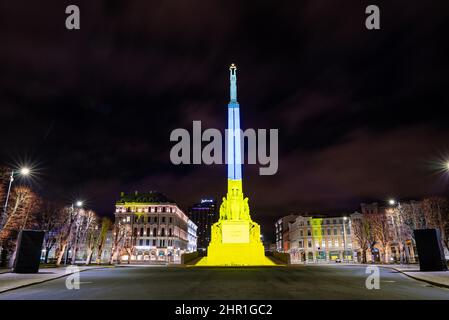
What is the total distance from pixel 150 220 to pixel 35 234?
76.1 m

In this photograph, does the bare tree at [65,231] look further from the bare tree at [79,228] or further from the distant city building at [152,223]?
the distant city building at [152,223]

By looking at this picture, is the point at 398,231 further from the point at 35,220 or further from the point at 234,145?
the point at 35,220

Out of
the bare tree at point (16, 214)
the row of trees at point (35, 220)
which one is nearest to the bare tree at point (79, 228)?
the row of trees at point (35, 220)

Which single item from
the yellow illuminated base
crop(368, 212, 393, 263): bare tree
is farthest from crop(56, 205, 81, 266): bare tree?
crop(368, 212, 393, 263): bare tree

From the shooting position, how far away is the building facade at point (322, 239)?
109625 mm

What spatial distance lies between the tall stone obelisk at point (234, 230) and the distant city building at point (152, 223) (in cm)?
5071

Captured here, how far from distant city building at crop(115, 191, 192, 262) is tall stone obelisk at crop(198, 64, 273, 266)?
5071cm

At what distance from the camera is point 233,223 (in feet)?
168

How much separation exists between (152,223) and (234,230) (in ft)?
191

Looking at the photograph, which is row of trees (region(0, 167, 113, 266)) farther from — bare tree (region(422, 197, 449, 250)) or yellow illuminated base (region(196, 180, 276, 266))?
bare tree (region(422, 197, 449, 250))

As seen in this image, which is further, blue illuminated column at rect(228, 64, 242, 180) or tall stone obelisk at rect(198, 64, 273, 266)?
blue illuminated column at rect(228, 64, 242, 180)

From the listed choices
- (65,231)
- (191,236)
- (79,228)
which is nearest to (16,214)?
(65,231)

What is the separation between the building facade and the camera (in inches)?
4316
